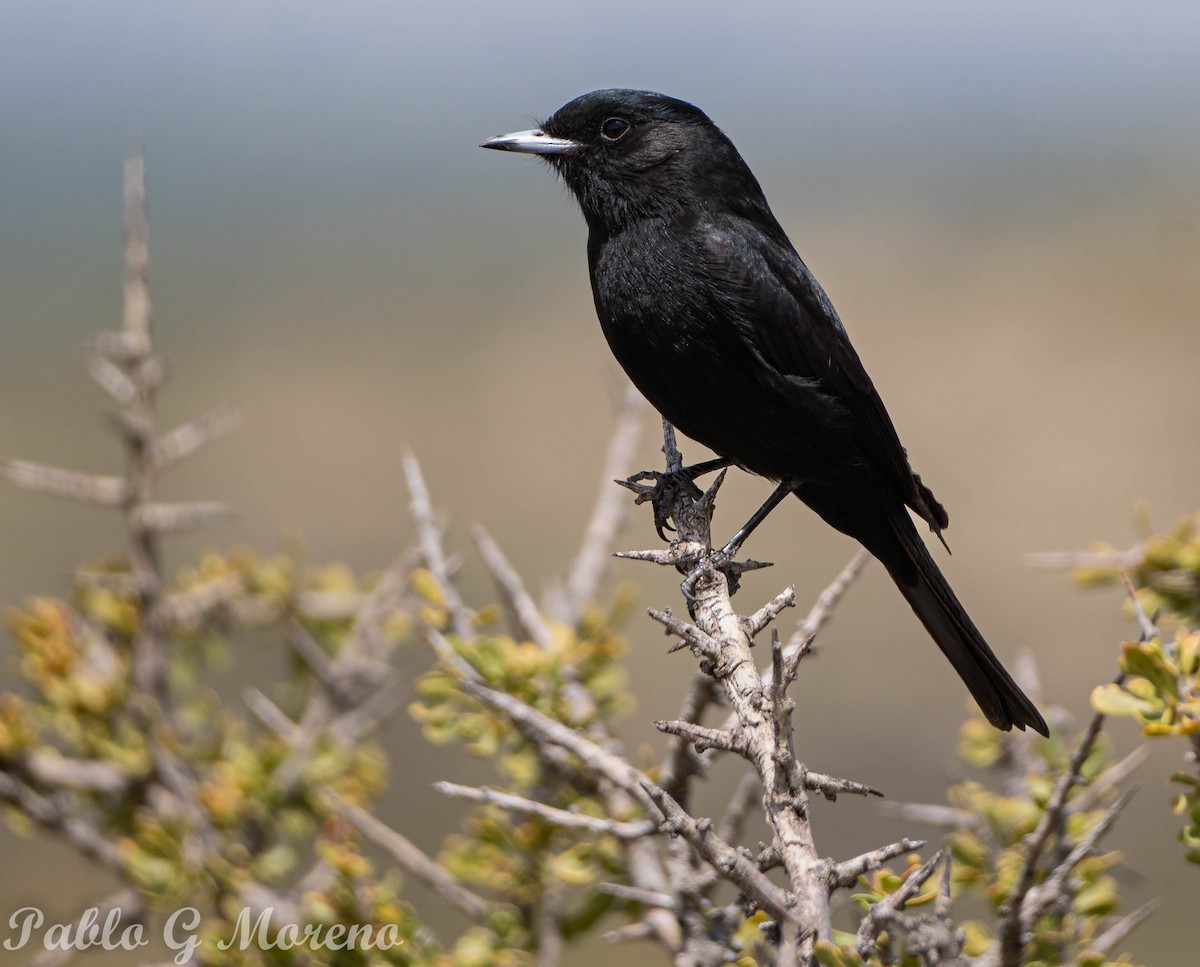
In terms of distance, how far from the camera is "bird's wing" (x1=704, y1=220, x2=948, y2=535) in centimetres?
386

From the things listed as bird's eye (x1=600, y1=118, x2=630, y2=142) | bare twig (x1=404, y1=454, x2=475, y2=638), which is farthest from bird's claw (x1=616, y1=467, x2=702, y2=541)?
bird's eye (x1=600, y1=118, x2=630, y2=142)

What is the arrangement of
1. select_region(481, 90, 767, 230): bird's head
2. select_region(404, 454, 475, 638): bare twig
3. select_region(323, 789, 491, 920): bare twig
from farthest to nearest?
select_region(481, 90, 767, 230): bird's head
select_region(404, 454, 475, 638): bare twig
select_region(323, 789, 491, 920): bare twig

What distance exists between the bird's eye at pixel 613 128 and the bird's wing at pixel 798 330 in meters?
0.56

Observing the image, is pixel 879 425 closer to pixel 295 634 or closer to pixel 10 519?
pixel 295 634

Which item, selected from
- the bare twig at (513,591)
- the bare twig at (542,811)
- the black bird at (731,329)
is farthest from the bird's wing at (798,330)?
the bare twig at (542,811)

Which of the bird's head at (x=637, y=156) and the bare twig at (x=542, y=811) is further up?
the bird's head at (x=637, y=156)

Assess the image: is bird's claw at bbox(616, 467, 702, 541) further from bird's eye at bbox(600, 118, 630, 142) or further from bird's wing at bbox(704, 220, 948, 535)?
bird's eye at bbox(600, 118, 630, 142)

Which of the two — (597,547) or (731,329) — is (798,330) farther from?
(597,547)

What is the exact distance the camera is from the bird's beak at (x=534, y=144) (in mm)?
4348

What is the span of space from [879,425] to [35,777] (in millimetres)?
2585

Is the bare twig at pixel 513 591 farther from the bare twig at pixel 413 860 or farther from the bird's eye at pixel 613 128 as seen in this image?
the bird's eye at pixel 613 128

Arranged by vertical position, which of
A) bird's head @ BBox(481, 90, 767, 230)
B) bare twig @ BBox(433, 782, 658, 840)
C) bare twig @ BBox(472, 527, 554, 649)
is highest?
bird's head @ BBox(481, 90, 767, 230)

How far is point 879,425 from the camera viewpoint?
4062 millimetres

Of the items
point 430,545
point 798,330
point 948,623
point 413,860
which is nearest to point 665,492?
point 798,330
